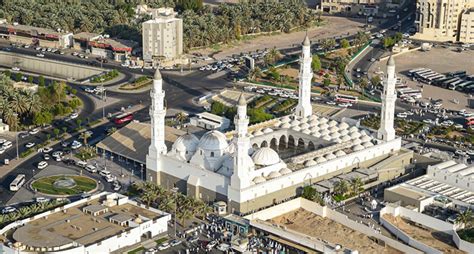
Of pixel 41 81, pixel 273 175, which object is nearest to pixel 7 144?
pixel 41 81

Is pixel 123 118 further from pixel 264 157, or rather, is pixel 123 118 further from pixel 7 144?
pixel 264 157

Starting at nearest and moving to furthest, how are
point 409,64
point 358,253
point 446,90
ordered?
point 358,253, point 446,90, point 409,64

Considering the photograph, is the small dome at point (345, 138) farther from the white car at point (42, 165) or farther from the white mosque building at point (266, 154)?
the white car at point (42, 165)

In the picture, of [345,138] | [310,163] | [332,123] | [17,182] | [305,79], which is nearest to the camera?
[310,163]

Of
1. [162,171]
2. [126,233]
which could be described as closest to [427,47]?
[162,171]

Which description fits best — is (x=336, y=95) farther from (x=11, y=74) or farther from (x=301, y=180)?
(x=11, y=74)
